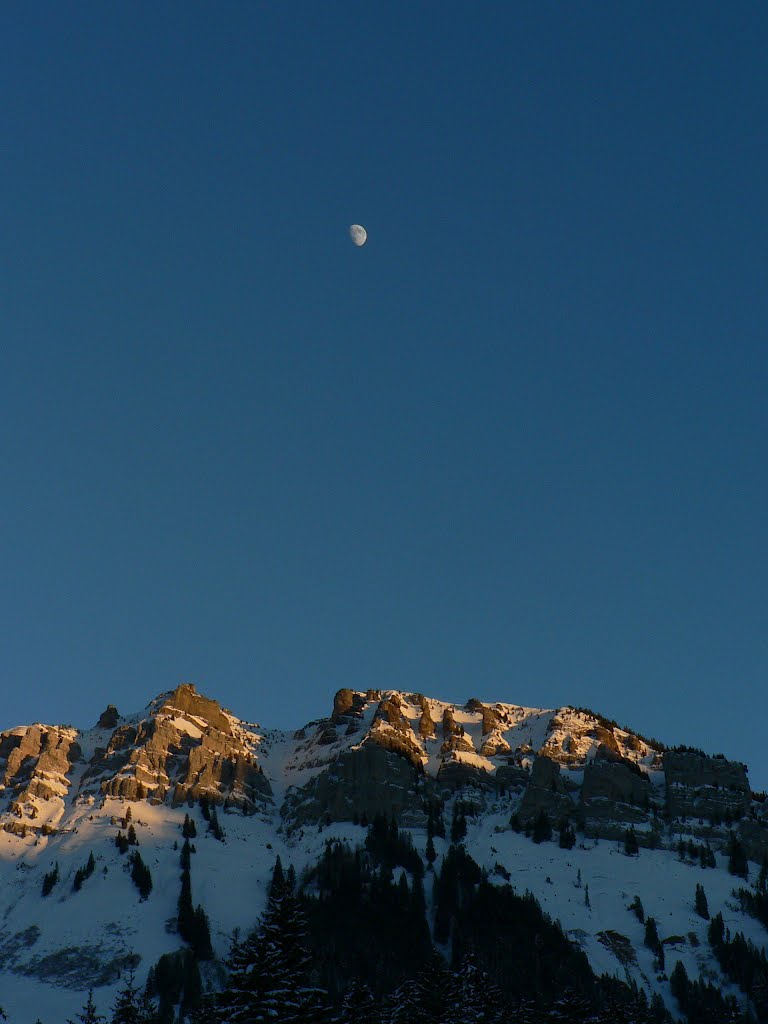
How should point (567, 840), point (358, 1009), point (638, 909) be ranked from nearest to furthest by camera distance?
1. point (358, 1009)
2. point (638, 909)
3. point (567, 840)

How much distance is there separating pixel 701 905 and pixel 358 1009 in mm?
116861

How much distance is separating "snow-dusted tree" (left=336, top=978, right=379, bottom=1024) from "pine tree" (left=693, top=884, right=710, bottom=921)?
366ft

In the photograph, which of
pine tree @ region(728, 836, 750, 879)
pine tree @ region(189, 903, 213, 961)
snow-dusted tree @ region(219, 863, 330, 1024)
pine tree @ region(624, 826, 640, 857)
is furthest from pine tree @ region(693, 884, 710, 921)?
snow-dusted tree @ region(219, 863, 330, 1024)

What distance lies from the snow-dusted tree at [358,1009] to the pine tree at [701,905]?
111448 millimetres

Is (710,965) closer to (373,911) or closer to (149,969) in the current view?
(373,911)

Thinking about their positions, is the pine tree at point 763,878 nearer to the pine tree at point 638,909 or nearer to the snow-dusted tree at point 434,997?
the pine tree at point 638,909

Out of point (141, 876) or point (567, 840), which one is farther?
point (567, 840)

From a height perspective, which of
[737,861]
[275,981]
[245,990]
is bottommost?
[245,990]

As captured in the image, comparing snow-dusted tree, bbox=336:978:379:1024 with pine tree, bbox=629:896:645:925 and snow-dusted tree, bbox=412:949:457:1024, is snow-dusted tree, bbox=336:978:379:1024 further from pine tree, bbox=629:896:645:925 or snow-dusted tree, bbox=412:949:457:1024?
pine tree, bbox=629:896:645:925

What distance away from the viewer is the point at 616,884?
583 feet

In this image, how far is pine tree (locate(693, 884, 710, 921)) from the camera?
167 meters

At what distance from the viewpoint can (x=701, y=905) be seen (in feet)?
555

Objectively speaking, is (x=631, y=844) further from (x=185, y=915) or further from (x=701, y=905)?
(x=185, y=915)

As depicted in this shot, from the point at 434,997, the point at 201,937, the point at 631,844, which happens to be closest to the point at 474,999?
the point at 434,997
